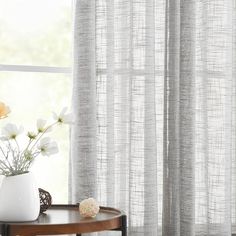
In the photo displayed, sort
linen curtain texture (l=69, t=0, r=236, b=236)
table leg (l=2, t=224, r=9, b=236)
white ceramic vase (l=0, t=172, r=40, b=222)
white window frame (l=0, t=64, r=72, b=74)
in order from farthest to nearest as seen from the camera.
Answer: white window frame (l=0, t=64, r=72, b=74) < linen curtain texture (l=69, t=0, r=236, b=236) < white ceramic vase (l=0, t=172, r=40, b=222) < table leg (l=2, t=224, r=9, b=236)

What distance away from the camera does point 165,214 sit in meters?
2.90

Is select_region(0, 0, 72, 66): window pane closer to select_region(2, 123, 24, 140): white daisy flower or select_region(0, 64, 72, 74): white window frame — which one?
select_region(0, 64, 72, 74): white window frame

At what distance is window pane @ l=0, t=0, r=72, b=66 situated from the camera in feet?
9.65

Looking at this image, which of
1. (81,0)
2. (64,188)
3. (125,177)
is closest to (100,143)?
(125,177)

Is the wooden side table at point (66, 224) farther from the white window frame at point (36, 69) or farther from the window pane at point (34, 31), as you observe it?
the window pane at point (34, 31)

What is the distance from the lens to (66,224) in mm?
2141

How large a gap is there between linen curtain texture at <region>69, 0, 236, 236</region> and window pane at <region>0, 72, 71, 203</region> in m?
0.25

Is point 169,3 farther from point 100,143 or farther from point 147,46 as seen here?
point 100,143

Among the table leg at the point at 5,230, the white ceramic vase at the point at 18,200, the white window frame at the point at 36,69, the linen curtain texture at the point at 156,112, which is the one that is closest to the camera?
the table leg at the point at 5,230

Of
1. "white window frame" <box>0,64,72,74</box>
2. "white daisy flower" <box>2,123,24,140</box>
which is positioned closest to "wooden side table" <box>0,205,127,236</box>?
"white daisy flower" <box>2,123,24,140</box>

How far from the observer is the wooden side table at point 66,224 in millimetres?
2102

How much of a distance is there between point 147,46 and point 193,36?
240 mm

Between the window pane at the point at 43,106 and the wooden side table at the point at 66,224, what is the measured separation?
21.0 inches

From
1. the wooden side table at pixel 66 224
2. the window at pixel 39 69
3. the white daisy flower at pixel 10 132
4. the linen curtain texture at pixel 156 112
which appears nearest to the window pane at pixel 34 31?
the window at pixel 39 69
